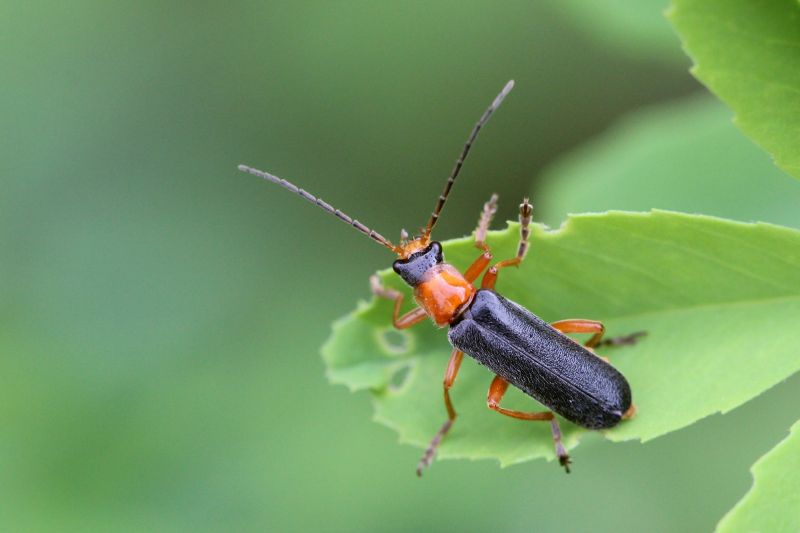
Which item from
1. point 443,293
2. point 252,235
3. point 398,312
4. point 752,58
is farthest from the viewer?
point 252,235

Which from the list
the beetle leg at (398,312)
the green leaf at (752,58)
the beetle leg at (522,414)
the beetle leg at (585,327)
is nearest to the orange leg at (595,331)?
the beetle leg at (585,327)

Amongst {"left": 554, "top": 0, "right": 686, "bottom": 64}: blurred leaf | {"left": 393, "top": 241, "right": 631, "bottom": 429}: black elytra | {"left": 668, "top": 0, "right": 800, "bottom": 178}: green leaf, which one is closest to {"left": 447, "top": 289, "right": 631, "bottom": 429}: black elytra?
{"left": 393, "top": 241, "right": 631, "bottom": 429}: black elytra

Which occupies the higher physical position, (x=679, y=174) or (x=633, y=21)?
(x=633, y=21)

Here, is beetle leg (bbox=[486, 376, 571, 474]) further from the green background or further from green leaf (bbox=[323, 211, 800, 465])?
the green background

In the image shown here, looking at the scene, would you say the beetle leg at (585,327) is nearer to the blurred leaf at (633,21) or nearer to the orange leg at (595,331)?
the orange leg at (595,331)

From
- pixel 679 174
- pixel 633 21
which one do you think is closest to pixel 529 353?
pixel 679 174

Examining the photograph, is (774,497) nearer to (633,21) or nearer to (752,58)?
(752,58)
